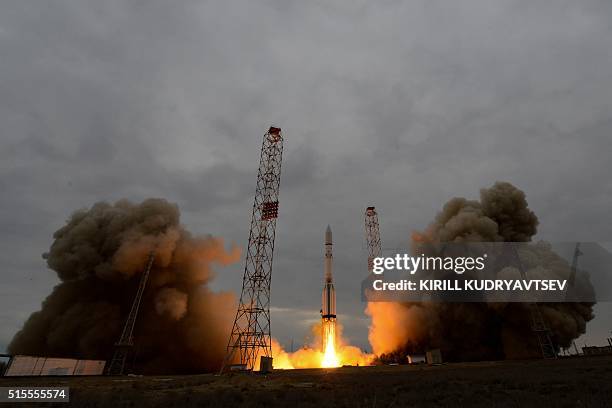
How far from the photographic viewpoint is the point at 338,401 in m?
19.7

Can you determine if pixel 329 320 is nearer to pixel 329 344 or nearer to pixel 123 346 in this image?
pixel 329 344

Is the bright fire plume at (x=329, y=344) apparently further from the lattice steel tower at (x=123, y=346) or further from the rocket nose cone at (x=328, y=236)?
the lattice steel tower at (x=123, y=346)

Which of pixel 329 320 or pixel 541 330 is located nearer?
pixel 541 330

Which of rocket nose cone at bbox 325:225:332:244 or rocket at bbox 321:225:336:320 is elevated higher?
rocket nose cone at bbox 325:225:332:244

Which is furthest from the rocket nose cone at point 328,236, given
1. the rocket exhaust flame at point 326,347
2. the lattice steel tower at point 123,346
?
the lattice steel tower at point 123,346

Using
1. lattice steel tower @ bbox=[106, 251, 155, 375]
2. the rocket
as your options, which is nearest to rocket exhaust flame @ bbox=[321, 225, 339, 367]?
the rocket

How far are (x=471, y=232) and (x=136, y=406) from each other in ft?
220

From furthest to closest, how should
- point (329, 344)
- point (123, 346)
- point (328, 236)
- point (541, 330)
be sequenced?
point (328, 236) < point (329, 344) < point (541, 330) < point (123, 346)

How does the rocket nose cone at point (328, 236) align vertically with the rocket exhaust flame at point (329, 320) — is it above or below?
above

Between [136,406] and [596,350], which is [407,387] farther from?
[596,350]

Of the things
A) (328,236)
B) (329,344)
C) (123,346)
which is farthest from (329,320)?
(123,346)

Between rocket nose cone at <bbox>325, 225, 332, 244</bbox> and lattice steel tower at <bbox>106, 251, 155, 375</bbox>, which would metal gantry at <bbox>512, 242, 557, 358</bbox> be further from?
lattice steel tower at <bbox>106, 251, 155, 375</bbox>

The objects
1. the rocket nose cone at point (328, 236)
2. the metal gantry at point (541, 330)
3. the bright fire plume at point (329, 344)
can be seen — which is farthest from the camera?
the rocket nose cone at point (328, 236)

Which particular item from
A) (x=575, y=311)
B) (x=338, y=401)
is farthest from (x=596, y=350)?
(x=338, y=401)
